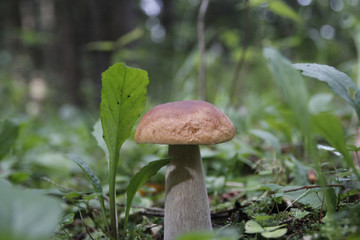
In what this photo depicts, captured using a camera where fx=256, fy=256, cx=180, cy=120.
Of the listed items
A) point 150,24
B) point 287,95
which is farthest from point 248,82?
point 150,24

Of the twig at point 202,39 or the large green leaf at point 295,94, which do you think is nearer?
the large green leaf at point 295,94

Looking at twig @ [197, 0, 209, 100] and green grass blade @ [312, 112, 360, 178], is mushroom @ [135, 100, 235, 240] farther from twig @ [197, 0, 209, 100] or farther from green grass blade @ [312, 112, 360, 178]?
twig @ [197, 0, 209, 100]

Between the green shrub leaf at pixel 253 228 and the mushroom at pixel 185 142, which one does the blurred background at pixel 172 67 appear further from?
the green shrub leaf at pixel 253 228

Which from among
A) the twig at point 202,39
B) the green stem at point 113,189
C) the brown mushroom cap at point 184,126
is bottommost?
the green stem at point 113,189

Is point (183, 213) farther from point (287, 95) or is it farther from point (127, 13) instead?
point (127, 13)

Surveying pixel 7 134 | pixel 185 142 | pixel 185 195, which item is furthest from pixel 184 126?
pixel 7 134

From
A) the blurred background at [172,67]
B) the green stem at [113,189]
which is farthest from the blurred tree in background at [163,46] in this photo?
the green stem at [113,189]
